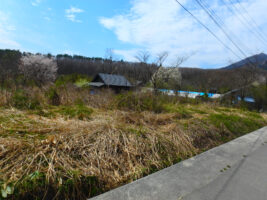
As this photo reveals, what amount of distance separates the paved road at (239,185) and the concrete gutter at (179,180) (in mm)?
58

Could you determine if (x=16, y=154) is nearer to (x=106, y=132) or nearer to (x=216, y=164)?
(x=106, y=132)

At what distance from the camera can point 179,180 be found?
1.55 meters

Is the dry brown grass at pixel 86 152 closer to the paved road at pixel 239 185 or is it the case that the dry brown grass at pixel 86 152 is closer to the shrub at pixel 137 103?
the paved road at pixel 239 185

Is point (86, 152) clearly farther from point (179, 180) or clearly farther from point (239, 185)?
point (239, 185)

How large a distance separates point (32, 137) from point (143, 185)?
5.12 feet

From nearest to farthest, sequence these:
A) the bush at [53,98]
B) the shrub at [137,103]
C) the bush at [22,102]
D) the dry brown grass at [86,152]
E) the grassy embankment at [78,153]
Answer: the grassy embankment at [78,153] → the dry brown grass at [86,152] → the bush at [22,102] → the bush at [53,98] → the shrub at [137,103]

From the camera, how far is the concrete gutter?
1.29 metres

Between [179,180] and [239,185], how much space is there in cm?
64

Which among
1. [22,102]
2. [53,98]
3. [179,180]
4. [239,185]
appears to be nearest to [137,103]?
[53,98]

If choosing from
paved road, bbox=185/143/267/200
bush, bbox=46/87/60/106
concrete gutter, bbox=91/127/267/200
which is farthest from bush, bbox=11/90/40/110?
paved road, bbox=185/143/267/200

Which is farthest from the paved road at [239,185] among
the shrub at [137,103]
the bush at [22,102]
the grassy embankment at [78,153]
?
the bush at [22,102]

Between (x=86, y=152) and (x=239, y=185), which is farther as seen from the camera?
(x=86, y=152)

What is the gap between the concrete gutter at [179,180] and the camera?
129cm

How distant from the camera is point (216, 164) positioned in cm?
200
